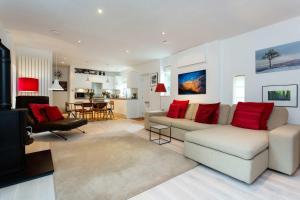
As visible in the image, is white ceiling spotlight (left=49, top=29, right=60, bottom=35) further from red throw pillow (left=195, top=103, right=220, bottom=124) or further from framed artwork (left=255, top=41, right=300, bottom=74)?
framed artwork (left=255, top=41, right=300, bottom=74)

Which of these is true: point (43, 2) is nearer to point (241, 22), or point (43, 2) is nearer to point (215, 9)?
point (215, 9)

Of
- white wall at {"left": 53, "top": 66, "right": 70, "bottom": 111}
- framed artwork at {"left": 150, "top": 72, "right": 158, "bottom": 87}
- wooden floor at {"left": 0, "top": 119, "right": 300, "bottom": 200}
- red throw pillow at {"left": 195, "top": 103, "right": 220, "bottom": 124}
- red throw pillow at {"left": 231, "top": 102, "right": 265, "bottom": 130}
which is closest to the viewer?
wooden floor at {"left": 0, "top": 119, "right": 300, "bottom": 200}

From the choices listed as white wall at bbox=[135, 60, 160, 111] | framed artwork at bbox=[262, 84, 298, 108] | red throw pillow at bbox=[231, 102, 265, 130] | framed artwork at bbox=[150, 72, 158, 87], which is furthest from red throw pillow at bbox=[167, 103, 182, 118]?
framed artwork at bbox=[150, 72, 158, 87]

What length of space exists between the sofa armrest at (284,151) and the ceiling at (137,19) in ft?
6.85

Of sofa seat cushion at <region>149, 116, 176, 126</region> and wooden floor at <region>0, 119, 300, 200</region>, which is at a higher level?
sofa seat cushion at <region>149, 116, 176, 126</region>

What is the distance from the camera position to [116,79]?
10.4 meters

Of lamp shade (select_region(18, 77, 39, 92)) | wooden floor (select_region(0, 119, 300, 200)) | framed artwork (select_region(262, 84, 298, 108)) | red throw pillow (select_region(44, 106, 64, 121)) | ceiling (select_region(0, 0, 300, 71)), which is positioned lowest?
wooden floor (select_region(0, 119, 300, 200))

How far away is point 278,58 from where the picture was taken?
3160 mm

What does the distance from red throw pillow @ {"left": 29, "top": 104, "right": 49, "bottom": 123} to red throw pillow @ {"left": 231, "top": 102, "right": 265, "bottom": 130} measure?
14.6ft

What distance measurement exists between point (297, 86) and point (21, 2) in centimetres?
516

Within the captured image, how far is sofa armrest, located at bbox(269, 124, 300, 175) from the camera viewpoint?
2021 millimetres

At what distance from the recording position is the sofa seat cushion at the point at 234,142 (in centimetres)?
187

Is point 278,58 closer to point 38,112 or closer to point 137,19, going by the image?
point 137,19

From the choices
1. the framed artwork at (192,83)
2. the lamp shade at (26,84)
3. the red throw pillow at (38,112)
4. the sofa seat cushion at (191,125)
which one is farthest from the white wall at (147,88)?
the lamp shade at (26,84)
